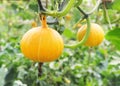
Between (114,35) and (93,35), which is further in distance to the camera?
(93,35)

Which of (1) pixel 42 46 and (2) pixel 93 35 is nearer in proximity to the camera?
(1) pixel 42 46

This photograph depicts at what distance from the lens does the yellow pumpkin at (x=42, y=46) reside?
924mm

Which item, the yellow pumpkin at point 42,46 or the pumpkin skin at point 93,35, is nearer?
the yellow pumpkin at point 42,46

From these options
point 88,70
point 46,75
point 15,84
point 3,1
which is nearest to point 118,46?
point 15,84

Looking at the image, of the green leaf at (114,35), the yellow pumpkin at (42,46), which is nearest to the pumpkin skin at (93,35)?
the green leaf at (114,35)

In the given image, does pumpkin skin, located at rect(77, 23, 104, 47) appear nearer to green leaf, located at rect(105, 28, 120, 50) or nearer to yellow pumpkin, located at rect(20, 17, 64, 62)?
green leaf, located at rect(105, 28, 120, 50)

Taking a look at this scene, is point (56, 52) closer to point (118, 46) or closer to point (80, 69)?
point (118, 46)

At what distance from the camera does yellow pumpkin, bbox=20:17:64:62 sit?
924 millimetres

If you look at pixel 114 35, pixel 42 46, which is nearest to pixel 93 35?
pixel 114 35

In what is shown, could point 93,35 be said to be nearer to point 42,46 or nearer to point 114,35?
point 114,35

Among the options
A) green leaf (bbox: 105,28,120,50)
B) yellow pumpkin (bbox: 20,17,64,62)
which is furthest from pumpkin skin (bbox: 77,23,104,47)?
yellow pumpkin (bbox: 20,17,64,62)

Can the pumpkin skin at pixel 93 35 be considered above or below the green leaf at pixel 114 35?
below

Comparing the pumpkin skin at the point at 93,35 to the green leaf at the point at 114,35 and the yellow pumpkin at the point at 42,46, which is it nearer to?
the green leaf at the point at 114,35

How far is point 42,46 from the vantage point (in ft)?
3.04
